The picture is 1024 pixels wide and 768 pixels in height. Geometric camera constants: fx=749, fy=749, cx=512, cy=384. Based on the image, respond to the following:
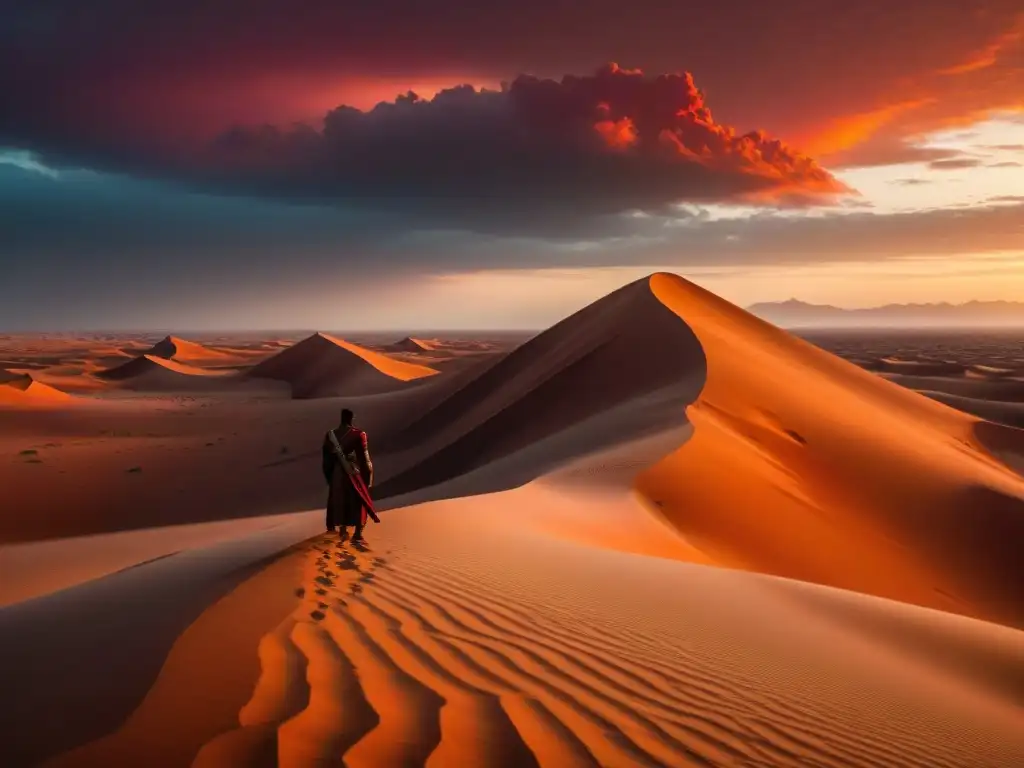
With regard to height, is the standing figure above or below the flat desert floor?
above

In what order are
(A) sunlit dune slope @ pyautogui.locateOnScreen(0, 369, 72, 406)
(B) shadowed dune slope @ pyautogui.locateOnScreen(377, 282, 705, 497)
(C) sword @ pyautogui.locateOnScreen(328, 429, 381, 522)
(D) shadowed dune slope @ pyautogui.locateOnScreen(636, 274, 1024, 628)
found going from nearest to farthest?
(C) sword @ pyautogui.locateOnScreen(328, 429, 381, 522) < (D) shadowed dune slope @ pyautogui.locateOnScreen(636, 274, 1024, 628) < (B) shadowed dune slope @ pyautogui.locateOnScreen(377, 282, 705, 497) < (A) sunlit dune slope @ pyautogui.locateOnScreen(0, 369, 72, 406)

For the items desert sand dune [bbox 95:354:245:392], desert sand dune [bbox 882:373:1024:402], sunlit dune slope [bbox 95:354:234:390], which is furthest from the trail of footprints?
sunlit dune slope [bbox 95:354:234:390]

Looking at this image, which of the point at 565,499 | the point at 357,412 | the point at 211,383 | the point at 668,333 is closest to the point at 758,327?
the point at 668,333

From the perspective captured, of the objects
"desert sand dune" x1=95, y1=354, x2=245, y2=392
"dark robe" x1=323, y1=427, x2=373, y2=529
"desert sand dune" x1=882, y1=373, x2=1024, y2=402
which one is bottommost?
"desert sand dune" x1=95, y1=354, x2=245, y2=392

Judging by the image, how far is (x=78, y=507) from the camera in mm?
17484

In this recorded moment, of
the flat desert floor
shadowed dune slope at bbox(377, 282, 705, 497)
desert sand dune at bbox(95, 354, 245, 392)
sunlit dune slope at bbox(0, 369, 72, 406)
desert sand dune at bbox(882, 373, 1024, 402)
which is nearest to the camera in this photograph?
the flat desert floor

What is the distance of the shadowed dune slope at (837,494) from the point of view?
10805mm

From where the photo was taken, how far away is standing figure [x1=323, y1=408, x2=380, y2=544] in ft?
23.3

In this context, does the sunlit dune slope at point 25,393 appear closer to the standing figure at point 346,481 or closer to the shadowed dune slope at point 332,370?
the shadowed dune slope at point 332,370

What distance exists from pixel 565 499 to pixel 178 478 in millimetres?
14484

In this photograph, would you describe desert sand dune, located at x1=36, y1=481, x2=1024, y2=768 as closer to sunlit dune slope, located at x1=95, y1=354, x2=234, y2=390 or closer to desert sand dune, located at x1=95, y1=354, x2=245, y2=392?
desert sand dune, located at x1=95, y1=354, x2=245, y2=392

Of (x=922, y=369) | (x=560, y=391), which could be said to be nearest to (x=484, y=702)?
(x=560, y=391)

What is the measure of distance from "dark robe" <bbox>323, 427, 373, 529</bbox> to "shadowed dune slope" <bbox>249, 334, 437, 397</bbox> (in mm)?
38231

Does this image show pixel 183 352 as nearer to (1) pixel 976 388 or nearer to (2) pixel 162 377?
(2) pixel 162 377
